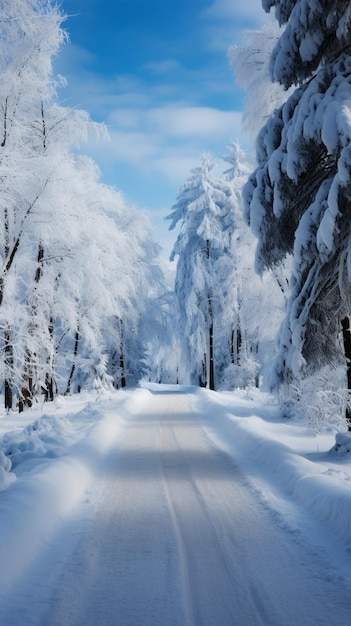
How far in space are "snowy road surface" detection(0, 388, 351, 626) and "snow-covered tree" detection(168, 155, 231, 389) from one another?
21.8m

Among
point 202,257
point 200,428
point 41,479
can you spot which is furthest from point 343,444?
point 202,257

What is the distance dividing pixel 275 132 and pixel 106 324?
804 inches

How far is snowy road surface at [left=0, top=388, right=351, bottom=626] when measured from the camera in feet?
11.0

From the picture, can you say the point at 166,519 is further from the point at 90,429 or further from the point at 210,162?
the point at 210,162

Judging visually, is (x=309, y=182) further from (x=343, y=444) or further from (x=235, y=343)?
Answer: (x=235, y=343)

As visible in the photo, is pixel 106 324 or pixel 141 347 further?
pixel 141 347

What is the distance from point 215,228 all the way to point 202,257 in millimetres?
1960

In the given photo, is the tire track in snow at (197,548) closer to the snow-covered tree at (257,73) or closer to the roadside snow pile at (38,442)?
the roadside snow pile at (38,442)

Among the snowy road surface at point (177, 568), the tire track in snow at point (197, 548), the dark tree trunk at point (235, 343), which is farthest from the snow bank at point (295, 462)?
the dark tree trunk at point (235, 343)

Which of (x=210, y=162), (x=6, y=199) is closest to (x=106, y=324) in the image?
(x=210, y=162)

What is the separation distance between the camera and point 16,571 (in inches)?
157

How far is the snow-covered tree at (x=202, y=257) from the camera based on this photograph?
28.5 meters

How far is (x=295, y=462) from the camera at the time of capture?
7.48 m

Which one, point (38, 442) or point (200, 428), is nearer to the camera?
point (38, 442)
